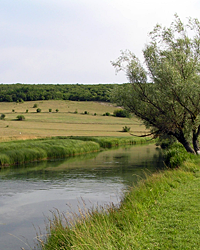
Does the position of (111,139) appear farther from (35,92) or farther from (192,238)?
(35,92)

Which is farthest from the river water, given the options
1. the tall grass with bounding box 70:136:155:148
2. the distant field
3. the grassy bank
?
the distant field

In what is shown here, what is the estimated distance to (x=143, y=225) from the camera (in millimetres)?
6883

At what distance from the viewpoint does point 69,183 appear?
18.3 m

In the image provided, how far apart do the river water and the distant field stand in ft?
96.5

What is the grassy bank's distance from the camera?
5.66m

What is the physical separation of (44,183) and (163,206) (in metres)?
11.4

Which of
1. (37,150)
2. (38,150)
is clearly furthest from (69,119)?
(37,150)

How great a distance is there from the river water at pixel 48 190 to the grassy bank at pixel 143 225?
2.54 ft

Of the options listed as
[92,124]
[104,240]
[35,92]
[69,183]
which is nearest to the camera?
[104,240]

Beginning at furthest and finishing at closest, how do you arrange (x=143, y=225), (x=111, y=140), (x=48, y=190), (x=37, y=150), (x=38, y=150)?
(x=111, y=140)
(x=38, y=150)
(x=37, y=150)
(x=48, y=190)
(x=143, y=225)

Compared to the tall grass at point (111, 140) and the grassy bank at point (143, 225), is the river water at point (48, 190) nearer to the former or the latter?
the grassy bank at point (143, 225)

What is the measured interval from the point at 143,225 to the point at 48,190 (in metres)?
10.4

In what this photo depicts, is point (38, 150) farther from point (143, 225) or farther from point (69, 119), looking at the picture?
point (69, 119)

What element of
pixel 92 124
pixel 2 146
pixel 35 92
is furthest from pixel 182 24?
pixel 35 92
